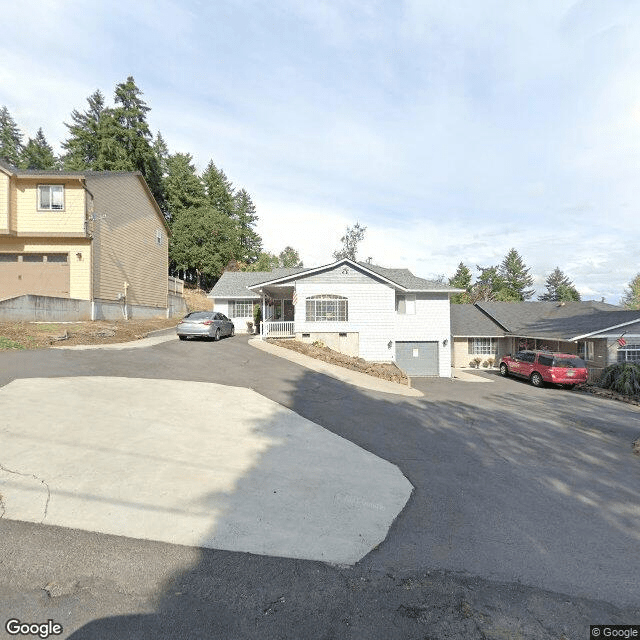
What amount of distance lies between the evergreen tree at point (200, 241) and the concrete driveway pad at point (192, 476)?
35024 millimetres

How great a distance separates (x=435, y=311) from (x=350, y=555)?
2190 centimetres

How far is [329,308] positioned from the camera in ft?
71.2

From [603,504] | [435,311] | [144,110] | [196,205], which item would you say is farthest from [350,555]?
[144,110]

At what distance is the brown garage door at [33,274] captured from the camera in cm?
1967

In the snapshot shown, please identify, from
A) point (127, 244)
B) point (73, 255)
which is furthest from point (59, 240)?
point (127, 244)

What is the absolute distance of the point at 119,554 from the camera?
3.35 metres

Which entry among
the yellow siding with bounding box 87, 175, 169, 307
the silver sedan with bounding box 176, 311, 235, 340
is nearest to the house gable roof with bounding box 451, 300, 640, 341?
the silver sedan with bounding box 176, 311, 235, 340

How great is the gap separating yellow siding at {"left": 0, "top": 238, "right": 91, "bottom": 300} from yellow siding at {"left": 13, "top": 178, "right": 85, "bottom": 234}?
2.19 ft

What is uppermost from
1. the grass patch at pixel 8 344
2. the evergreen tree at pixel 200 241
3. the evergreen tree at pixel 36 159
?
the evergreen tree at pixel 36 159

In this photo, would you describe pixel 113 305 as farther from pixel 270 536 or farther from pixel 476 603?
pixel 476 603

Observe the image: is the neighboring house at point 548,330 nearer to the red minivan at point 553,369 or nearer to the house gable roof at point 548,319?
the house gable roof at point 548,319

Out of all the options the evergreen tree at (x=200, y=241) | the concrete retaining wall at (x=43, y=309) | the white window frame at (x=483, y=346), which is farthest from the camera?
the evergreen tree at (x=200, y=241)

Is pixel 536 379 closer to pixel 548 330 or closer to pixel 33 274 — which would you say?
pixel 548 330

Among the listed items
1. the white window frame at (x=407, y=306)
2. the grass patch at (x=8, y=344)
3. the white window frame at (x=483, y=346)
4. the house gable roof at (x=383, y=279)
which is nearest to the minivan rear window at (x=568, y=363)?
the house gable roof at (x=383, y=279)
